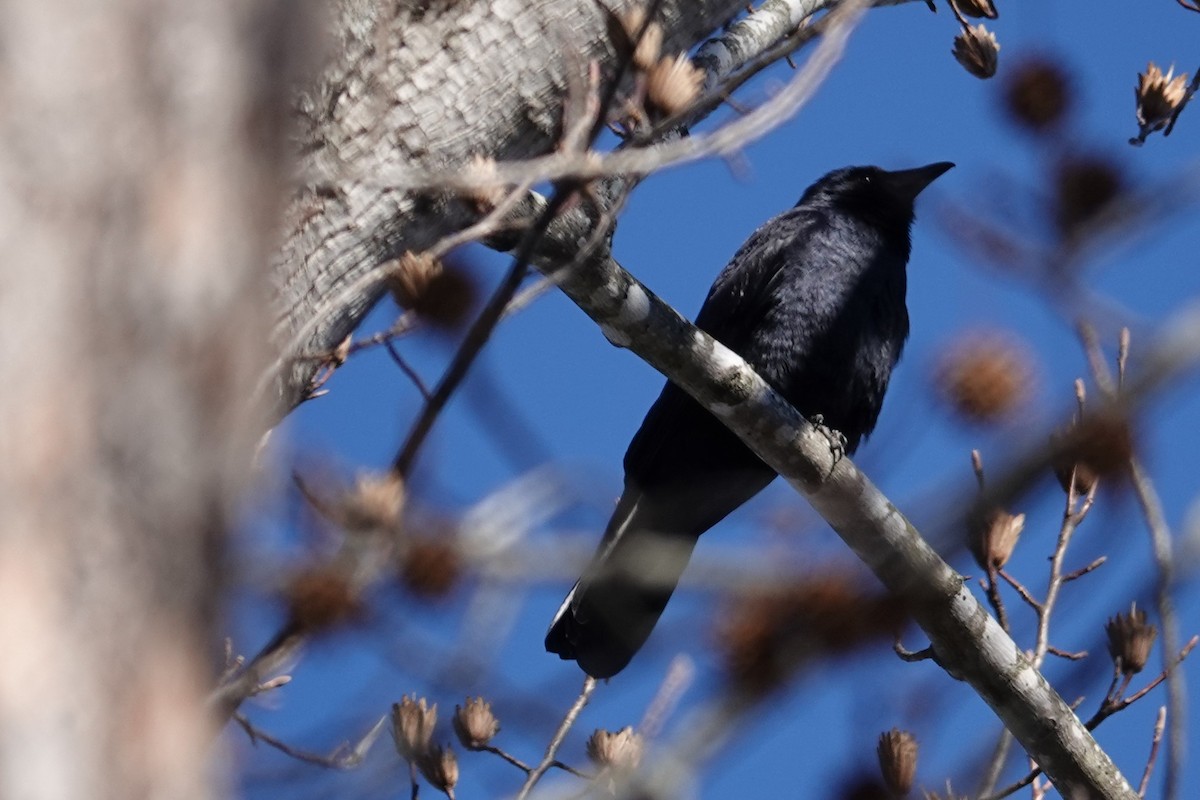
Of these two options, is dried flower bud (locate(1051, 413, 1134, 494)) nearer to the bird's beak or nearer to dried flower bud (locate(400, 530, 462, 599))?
dried flower bud (locate(400, 530, 462, 599))

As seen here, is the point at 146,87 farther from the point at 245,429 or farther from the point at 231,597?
the point at 231,597

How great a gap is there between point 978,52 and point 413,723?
1806 mm

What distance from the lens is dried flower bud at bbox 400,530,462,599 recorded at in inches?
63.2

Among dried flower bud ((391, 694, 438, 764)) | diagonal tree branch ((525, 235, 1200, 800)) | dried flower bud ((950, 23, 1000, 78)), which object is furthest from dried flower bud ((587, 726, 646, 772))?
dried flower bud ((950, 23, 1000, 78))

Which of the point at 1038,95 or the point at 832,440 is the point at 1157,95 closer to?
the point at 1038,95

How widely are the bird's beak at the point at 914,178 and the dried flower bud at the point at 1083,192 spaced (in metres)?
3.46

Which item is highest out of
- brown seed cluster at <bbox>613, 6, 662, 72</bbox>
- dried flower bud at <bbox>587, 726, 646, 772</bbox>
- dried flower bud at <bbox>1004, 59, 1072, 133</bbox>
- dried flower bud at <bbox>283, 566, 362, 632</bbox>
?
brown seed cluster at <bbox>613, 6, 662, 72</bbox>

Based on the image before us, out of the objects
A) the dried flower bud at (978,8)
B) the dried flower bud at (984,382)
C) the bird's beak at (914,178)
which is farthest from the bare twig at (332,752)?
the bird's beak at (914,178)

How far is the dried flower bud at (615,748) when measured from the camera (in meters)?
2.66

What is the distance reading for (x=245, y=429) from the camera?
114 centimetres

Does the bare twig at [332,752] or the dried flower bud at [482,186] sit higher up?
the dried flower bud at [482,186]

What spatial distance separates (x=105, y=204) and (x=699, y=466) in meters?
3.47

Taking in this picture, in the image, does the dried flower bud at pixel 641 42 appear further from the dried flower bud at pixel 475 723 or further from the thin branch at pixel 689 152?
the dried flower bud at pixel 475 723

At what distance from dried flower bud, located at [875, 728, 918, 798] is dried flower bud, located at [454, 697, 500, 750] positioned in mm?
755
